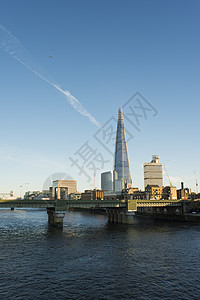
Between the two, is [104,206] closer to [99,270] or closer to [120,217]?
[120,217]

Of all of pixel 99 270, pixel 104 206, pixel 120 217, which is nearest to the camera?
pixel 99 270

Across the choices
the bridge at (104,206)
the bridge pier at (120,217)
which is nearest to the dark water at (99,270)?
the bridge at (104,206)

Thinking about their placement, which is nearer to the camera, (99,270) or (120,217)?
(99,270)

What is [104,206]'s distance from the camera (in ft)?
435

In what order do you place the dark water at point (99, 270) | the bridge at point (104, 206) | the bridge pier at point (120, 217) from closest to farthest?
the dark water at point (99, 270) → the bridge at point (104, 206) → the bridge pier at point (120, 217)

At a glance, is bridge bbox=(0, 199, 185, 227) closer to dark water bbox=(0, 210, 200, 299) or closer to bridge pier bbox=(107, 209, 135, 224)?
bridge pier bbox=(107, 209, 135, 224)

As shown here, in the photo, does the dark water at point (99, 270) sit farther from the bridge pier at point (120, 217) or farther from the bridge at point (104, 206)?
the bridge pier at point (120, 217)

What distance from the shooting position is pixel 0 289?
36.8m

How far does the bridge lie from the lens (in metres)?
113

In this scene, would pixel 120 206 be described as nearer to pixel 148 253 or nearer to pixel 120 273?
pixel 148 253

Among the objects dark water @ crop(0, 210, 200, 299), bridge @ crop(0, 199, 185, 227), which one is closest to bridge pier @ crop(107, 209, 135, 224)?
bridge @ crop(0, 199, 185, 227)

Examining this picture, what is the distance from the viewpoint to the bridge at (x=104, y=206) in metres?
113

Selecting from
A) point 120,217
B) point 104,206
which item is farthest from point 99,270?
point 120,217

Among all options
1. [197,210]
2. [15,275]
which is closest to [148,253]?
[15,275]
